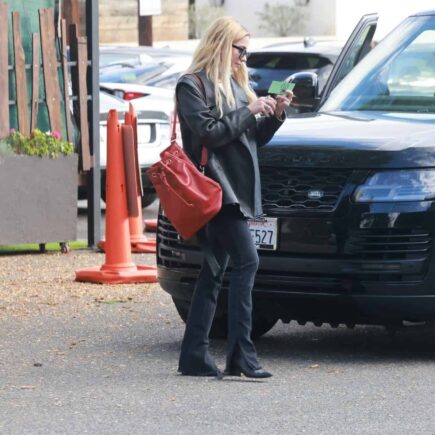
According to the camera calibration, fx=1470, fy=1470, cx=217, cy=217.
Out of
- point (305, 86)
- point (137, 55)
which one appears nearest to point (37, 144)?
point (305, 86)

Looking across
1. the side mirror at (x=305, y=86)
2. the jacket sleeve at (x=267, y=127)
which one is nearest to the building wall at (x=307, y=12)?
the side mirror at (x=305, y=86)

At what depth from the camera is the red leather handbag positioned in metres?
6.73

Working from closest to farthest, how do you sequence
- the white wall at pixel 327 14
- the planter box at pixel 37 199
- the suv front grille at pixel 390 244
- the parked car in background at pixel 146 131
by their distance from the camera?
1. the suv front grille at pixel 390 244
2. the planter box at pixel 37 199
3. the parked car in background at pixel 146 131
4. the white wall at pixel 327 14

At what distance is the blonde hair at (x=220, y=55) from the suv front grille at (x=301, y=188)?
64 centimetres

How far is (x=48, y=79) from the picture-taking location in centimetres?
1187

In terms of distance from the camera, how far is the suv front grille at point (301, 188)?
7.23m

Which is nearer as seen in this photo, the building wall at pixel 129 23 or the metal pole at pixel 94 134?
the metal pole at pixel 94 134

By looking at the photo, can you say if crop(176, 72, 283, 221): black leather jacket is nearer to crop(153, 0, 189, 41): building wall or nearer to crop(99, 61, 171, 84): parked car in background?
crop(99, 61, 171, 84): parked car in background

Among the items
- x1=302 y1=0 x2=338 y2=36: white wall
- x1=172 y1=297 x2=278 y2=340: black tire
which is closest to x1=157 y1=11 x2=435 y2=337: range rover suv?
x1=172 y1=297 x2=278 y2=340: black tire

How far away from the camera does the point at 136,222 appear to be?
12.1 m

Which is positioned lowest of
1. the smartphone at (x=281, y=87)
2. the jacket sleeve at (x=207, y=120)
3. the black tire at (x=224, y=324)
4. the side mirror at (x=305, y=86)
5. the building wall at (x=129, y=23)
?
the building wall at (x=129, y=23)

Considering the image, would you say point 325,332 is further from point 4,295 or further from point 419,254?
point 4,295

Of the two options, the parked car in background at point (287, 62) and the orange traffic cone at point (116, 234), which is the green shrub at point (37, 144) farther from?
the parked car in background at point (287, 62)

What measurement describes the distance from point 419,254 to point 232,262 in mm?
910
